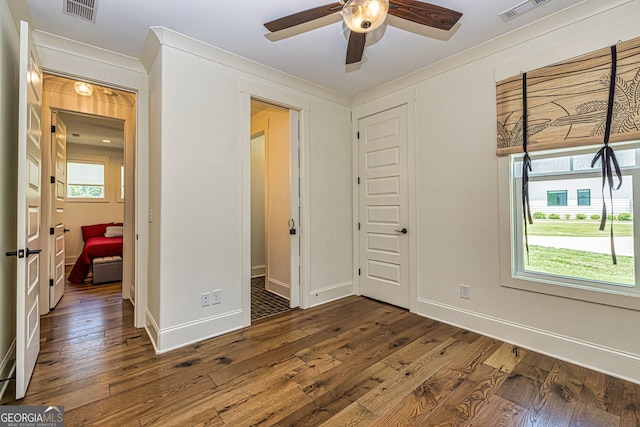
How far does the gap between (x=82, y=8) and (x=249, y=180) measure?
1744 mm

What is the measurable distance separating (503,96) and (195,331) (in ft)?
11.1

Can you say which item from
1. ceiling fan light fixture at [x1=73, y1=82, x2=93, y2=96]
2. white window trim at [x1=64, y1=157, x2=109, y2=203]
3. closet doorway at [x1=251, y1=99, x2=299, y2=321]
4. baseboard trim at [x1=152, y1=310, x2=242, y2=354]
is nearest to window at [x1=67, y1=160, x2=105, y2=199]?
white window trim at [x1=64, y1=157, x2=109, y2=203]

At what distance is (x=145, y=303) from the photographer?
2857 mm

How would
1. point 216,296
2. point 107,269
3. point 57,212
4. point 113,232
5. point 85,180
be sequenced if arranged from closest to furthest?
point 216,296 < point 57,212 < point 107,269 < point 113,232 < point 85,180

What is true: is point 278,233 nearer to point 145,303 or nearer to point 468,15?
point 145,303

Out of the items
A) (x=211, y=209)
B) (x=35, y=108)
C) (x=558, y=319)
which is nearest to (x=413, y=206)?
(x=558, y=319)

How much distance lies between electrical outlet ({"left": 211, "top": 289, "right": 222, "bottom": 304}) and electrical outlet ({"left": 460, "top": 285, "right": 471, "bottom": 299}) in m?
2.33

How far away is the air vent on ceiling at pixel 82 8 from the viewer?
203cm

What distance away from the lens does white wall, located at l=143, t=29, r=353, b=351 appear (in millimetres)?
2428

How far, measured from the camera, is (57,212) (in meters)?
3.63

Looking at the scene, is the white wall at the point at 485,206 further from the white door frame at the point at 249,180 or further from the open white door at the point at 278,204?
the open white door at the point at 278,204

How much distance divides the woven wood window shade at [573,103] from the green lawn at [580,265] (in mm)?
703

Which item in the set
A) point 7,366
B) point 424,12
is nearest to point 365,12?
point 424,12

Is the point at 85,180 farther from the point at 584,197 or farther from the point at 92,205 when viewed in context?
the point at 584,197
